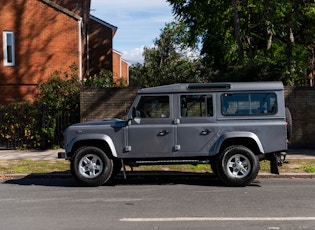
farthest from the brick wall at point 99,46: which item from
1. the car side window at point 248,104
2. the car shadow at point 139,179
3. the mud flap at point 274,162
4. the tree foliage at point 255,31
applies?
the mud flap at point 274,162

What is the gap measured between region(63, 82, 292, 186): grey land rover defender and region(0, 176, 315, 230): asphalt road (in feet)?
1.72

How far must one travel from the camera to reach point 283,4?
20062 mm

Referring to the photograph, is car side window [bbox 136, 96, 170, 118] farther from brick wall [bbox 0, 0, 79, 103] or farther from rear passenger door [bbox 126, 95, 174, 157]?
brick wall [bbox 0, 0, 79, 103]

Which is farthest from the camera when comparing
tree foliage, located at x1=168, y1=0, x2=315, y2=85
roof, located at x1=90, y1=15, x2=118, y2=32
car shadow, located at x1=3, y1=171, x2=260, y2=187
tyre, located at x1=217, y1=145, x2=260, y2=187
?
roof, located at x1=90, y1=15, x2=118, y2=32

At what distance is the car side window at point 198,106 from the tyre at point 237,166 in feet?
3.00

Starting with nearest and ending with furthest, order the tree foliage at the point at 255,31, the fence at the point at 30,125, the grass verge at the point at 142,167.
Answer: the grass verge at the point at 142,167
the fence at the point at 30,125
the tree foliage at the point at 255,31

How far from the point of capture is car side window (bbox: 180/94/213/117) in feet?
31.1

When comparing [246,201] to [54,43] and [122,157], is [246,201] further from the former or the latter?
[54,43]

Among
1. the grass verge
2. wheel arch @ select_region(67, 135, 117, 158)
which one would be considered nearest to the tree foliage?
the grass verge

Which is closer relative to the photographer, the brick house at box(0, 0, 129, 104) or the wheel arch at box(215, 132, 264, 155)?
the wheel arch at box(215, 132, 264, 155)

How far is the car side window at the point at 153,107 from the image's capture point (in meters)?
9.50

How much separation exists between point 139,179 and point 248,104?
10.6 ft

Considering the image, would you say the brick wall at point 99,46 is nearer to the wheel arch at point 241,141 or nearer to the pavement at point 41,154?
the pavement at point 41,154

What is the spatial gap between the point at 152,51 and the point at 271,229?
3483 cm
